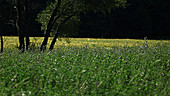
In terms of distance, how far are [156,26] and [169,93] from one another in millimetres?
58840

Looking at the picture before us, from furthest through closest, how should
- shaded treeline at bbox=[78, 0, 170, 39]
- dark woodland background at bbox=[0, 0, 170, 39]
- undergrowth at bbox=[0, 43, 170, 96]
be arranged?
shaded treeline at bbox=[78, 0, 170, 39] → dark woodland background at bbox=[0, 0, 170, 39] → undergrowth at bbox=[0, 43, 170, 96]

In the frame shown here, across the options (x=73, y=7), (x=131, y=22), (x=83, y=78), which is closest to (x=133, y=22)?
(x=131, y=22)

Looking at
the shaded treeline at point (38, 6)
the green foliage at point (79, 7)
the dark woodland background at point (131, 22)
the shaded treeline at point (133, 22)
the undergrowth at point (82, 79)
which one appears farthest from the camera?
the shaded treeline at point (133, 22)

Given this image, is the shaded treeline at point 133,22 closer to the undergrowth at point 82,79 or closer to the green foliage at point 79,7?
the green foliage at point 79,7

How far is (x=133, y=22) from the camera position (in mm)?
59156

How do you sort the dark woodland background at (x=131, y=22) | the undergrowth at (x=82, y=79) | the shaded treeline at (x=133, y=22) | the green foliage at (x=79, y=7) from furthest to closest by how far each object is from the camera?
the shaded treeline at (x=133, y=22) < the dark woodland background at (x=131, y=22) < the green foliage at (x=79, y=7) < the undergrowth at (x=82, y=79)

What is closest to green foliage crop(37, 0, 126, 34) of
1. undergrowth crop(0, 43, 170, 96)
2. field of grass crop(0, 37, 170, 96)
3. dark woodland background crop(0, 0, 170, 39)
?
undergrowth crop(0, 43, 170, 96)

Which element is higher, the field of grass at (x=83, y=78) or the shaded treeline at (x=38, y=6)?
the shaded treeline at (x=38, y=6)

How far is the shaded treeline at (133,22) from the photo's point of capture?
55.0 metres

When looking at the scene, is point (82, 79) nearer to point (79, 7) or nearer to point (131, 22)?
point (79, 7)

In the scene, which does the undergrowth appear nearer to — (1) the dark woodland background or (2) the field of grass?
(2) the field of grass

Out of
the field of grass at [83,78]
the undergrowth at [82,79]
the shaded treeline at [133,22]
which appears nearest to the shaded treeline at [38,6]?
the field of grass at [83,78]

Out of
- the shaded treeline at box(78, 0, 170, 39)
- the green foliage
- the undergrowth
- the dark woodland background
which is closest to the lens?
the undergrowth

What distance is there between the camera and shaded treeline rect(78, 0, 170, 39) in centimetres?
5503
